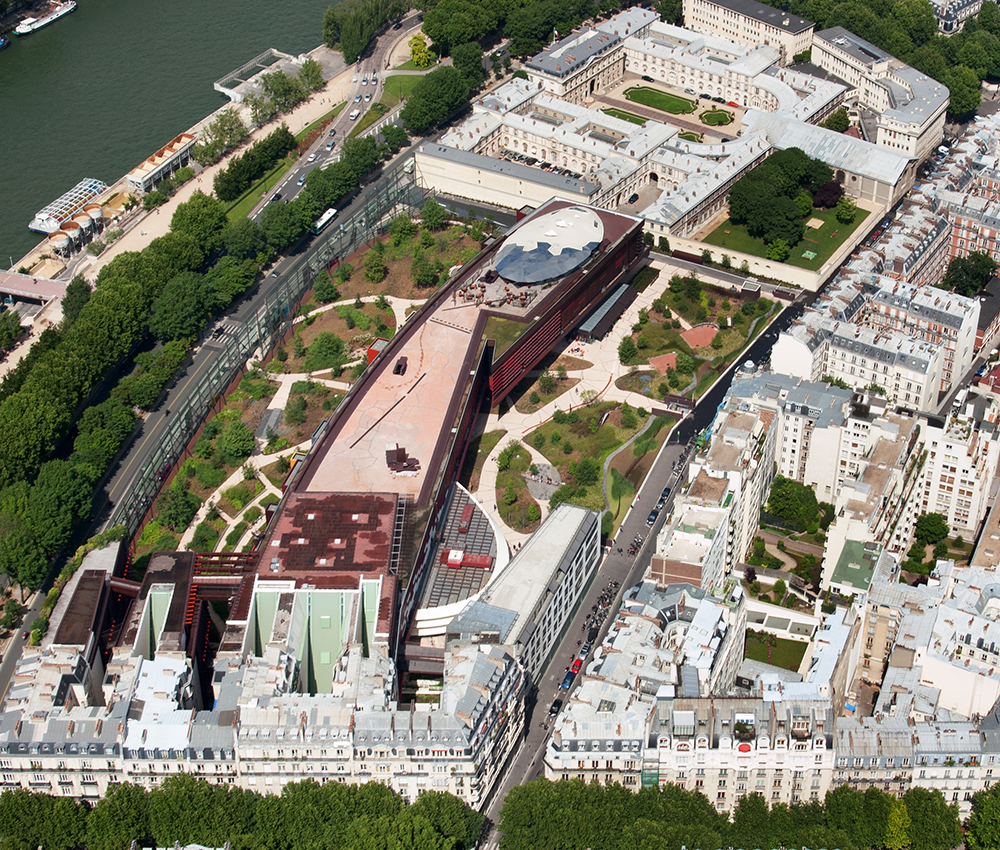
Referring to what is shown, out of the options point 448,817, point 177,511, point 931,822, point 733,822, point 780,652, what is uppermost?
point 448,817

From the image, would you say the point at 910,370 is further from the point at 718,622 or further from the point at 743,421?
the point at 718,622

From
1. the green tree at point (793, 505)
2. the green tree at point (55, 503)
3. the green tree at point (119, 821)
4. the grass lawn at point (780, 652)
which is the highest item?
the green tree at point (119, 821)

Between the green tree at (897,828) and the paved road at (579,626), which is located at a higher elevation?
the green tree at (897,828)

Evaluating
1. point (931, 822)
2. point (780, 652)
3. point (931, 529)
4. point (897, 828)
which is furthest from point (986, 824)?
point (931, 529)

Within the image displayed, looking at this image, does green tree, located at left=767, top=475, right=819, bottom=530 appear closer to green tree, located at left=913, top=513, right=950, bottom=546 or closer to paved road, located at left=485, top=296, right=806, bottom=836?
green tree, located at left=913, top=513, right=950, bottom=546

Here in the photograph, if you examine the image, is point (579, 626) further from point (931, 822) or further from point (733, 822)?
point (931, 822)

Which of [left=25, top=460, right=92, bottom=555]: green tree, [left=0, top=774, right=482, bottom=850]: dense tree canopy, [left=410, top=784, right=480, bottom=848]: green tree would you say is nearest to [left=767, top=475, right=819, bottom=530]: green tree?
[left=410, top=784, right=480, bottom=848]: green tree

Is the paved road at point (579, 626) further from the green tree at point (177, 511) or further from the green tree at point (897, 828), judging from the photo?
the green tree at point (177, 511)

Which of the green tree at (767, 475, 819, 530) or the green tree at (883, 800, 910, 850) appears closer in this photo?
the green tree at (883, 800, 910, 850)

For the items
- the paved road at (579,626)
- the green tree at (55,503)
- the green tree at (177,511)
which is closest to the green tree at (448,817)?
the paved road at (579,626)
